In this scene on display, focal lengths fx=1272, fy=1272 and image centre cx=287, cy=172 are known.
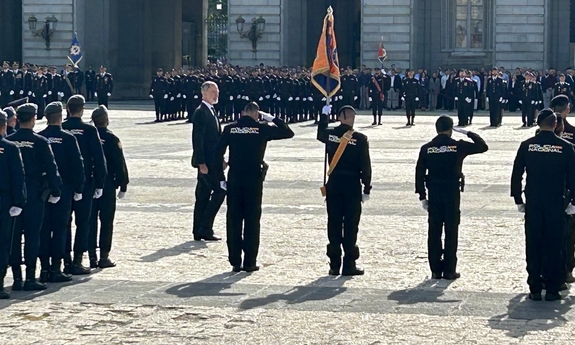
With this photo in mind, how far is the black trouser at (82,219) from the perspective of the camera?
41.7ft

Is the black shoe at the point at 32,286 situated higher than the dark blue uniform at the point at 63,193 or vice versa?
the dark blue uniform at the point at 63,193

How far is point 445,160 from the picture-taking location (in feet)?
40.6

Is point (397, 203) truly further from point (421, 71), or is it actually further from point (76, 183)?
point (421, 71)

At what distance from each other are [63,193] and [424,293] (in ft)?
A: 11.9

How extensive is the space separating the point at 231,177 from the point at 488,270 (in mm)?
2751

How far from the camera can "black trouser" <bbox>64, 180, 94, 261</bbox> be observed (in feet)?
41.7

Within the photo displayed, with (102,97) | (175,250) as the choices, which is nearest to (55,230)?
(175,250)

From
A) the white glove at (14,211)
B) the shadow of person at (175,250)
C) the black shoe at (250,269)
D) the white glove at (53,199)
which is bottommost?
the black shoe at (250,269)

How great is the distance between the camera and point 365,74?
147 feet

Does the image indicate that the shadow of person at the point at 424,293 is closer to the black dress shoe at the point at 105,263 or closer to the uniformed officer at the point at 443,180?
the uniformed officer at the point at 443,180

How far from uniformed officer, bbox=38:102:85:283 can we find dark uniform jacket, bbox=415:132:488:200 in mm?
3360

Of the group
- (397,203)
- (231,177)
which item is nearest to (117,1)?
(397,203)

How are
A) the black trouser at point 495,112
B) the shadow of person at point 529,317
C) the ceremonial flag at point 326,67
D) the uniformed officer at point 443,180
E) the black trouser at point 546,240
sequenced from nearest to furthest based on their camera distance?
the shadow of person at point 529,317 < the black trouser at point 546,240 < the uniformed officer at point 443,180 < the ceremonial flag at point 326,67 < the black trouser at point 495,112

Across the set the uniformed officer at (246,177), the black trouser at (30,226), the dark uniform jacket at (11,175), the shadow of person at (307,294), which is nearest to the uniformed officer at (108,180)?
the uniformed officer at (246,177)
